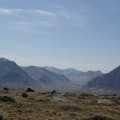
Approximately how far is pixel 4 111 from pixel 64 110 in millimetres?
8049

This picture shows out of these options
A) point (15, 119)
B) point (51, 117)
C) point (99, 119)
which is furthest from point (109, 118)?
point (15, 119)

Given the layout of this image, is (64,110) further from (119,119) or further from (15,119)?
(15,119)

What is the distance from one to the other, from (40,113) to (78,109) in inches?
282

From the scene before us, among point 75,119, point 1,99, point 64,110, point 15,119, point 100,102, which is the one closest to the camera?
point 15,119

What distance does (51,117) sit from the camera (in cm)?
3578

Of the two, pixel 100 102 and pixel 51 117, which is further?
pixel 100 102

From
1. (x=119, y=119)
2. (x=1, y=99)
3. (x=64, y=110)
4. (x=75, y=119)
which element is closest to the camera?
(x=75, y=119)

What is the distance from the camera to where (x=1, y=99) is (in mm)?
45438

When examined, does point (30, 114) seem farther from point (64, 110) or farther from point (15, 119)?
point (64, 110)

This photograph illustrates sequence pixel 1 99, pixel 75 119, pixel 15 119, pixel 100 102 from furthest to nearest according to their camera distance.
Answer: pixel 100 102 → pixel 1 99 → pixel 75 119 → pixel 15 119

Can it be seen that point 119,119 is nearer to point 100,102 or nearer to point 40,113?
point 40,113

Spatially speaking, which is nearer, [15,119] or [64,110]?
[15,119]

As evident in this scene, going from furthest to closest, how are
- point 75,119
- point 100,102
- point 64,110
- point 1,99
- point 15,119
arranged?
point 100,102 → point 1,99 → point 64,110 → point 75,119 → point 15,119

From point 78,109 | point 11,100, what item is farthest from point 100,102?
point 11,100
